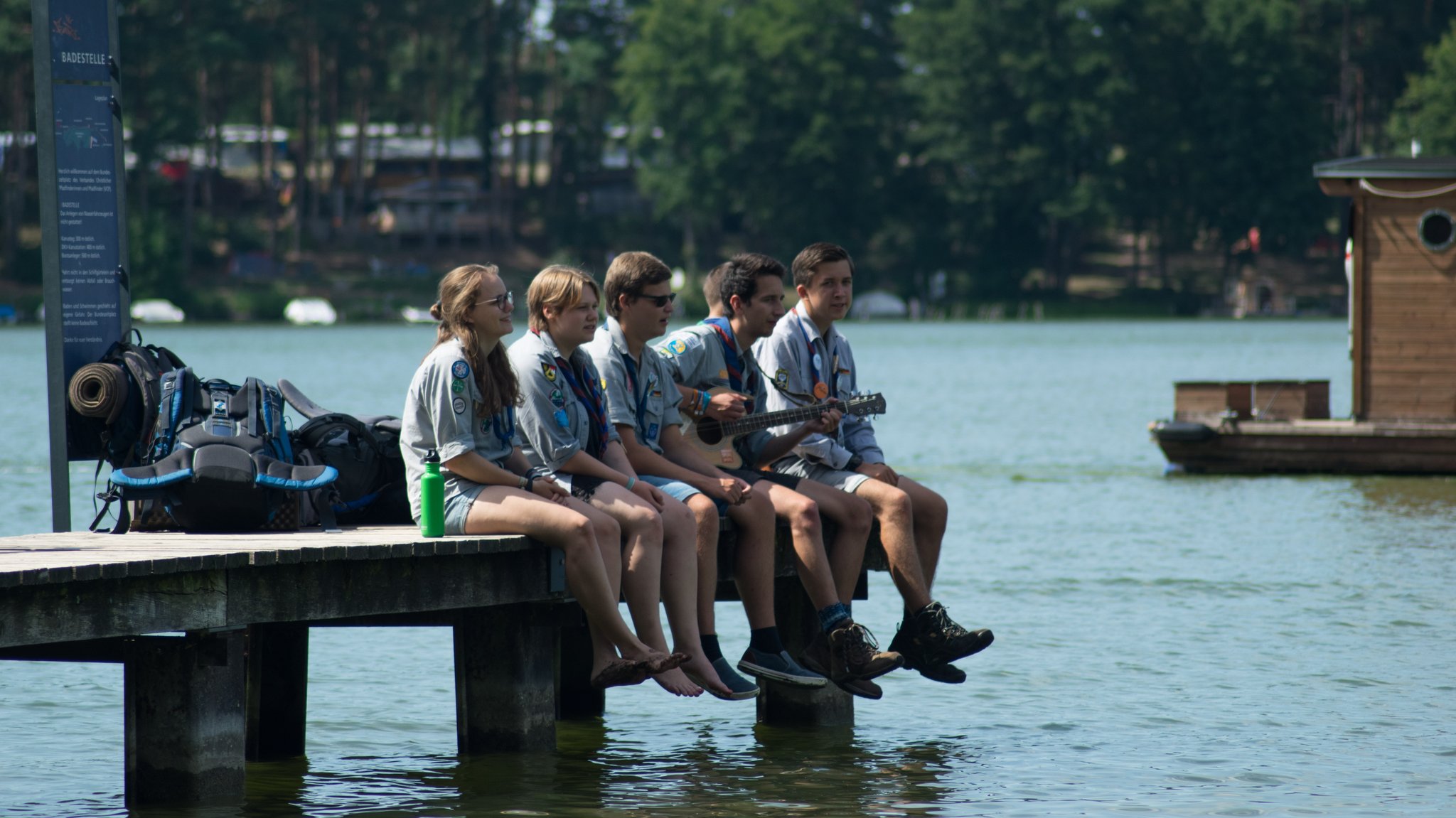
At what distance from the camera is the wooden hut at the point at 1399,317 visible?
22.1m

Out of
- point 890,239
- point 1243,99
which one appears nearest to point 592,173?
point 890,239

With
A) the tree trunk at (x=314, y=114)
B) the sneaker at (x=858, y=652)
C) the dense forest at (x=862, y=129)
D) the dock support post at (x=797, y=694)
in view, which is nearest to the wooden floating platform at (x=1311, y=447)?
the dock support post at (x=797, y=694)

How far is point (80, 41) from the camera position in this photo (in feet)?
31.2

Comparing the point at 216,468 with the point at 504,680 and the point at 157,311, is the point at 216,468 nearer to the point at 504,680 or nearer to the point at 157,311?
the point at 504,680

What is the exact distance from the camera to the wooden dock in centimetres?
719

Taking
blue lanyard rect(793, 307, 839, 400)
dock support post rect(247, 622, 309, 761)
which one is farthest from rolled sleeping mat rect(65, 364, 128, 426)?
blue lanyard rect(793, 307, 839, 400)

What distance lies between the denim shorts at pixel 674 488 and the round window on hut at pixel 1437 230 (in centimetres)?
1513

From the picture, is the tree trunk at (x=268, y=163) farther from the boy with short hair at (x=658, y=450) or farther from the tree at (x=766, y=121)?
the boy with short hair at (x=658, y=450)

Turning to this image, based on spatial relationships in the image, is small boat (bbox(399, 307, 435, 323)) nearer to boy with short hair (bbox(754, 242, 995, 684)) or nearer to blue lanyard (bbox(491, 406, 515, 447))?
boy with short hair (bbox(754, 242, 995, 684))

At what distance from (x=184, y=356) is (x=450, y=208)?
3953 cm

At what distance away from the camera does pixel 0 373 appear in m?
54.6

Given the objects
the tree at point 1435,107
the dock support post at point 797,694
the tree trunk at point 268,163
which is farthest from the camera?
the tree trunk at point 268,163

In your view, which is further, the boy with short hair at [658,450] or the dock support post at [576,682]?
the dock support post at [576,682]

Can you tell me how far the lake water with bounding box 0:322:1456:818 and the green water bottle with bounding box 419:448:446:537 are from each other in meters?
1.21
